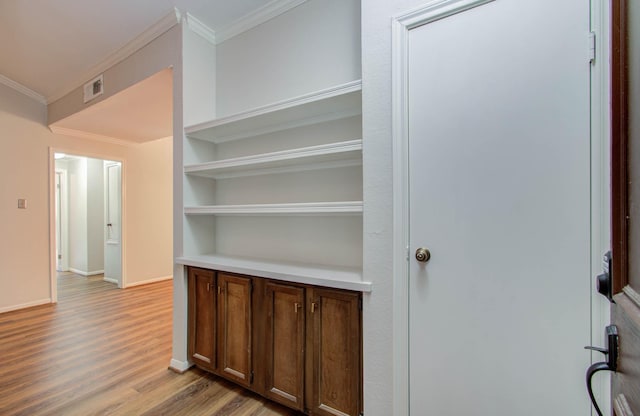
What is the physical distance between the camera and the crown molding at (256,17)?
2084mm

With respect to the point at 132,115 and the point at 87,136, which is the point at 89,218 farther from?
the point at 132,115

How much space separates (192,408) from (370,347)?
47.5 inches

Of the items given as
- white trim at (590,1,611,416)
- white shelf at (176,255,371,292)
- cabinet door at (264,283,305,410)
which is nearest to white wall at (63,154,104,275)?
white shelf at (176,255,371,292)

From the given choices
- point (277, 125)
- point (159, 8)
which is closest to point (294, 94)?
point (277, 125)

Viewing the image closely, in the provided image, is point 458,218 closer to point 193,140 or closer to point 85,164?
point 193,140

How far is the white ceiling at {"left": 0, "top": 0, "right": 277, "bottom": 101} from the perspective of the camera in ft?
7.05

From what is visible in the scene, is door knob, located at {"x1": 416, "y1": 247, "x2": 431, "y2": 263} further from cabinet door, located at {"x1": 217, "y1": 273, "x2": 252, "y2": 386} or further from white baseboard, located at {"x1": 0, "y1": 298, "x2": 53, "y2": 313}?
white baseboard, located at {"x1": 0, "y1": 298, "x2": 53, "y2": 313}

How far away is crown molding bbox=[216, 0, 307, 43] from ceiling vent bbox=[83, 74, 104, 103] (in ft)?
4.66

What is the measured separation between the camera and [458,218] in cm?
124

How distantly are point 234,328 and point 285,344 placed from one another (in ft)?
1.43

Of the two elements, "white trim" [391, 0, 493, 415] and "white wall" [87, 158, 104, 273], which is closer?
"white trim" [391, 0, 493, 415]

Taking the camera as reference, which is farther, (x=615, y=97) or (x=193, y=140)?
(x=193, y=140)

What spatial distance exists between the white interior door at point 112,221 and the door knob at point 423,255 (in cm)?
496

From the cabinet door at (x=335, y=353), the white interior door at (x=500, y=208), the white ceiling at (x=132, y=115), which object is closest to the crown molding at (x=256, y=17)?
the white ceiling at (x=132, y=115)
